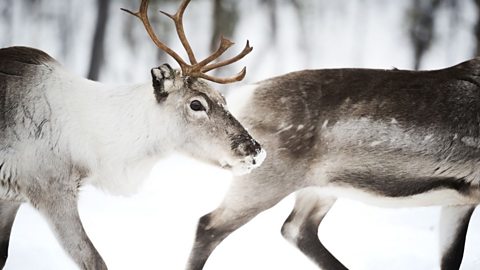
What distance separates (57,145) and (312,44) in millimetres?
1138

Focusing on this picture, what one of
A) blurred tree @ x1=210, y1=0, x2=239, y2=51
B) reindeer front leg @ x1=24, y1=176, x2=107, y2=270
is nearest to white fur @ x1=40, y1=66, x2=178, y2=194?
reindeer front leg @ x1=24, y1=176, x2=107, y2=270

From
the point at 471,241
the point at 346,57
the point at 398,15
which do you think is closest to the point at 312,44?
the point at 346,57

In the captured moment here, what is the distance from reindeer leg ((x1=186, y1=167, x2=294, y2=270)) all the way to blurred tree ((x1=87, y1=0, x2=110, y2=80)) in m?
0.76

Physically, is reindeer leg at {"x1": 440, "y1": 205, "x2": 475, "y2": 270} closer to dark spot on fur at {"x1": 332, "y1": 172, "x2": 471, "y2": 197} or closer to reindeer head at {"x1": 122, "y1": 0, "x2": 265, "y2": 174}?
dark spot on fur at {"x1": 332, "y1": 172, "x2": 471, "y2": 197}

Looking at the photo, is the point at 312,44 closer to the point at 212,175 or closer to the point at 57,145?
the point at 212,175

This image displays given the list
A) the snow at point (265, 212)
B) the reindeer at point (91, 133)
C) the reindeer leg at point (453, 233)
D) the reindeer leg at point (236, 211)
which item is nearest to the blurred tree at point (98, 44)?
the snow at point (265, 212)

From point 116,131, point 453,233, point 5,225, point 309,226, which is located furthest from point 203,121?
point 453,233

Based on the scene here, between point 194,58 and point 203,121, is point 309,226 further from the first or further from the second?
point 194,58

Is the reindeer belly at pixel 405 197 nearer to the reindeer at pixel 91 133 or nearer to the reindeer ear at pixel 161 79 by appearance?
the reindeer at pixel 91 133

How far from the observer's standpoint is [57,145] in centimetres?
180

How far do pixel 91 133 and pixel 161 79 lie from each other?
0.29 metres

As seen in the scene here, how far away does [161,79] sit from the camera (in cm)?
181

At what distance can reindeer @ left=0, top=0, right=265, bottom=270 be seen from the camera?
5.78 ft

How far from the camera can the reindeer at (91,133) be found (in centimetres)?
176
